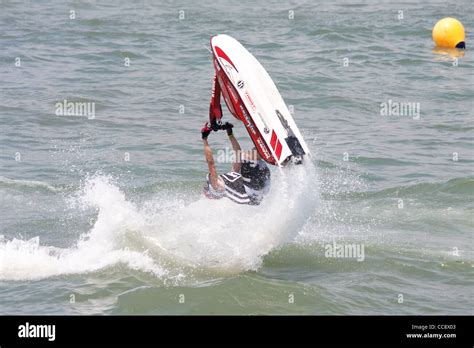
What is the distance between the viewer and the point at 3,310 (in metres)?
9.75

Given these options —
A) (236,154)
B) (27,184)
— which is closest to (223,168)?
(27,184)

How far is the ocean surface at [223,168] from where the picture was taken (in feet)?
34.5

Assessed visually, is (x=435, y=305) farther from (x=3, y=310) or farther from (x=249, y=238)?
(x=3, y=310)

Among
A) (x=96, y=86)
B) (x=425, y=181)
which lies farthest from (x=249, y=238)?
(x=96, y=86)

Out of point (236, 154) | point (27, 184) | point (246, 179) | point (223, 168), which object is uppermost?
point (236, 154)

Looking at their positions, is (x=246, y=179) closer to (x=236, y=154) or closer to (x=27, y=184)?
(x=236, y=154)

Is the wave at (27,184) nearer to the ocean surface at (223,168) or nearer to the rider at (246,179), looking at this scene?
the ocean surface at (223,168)

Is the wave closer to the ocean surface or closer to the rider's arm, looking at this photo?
the ocean surface

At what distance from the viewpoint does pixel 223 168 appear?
A: 15.9m

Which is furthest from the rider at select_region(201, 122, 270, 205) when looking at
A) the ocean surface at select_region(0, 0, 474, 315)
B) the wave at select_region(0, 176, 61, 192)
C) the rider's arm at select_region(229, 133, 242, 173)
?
the wave at select_region(0, 176, 61, 192)

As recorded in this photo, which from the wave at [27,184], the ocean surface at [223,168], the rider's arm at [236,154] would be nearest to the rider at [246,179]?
the rider's arm at [236,154]

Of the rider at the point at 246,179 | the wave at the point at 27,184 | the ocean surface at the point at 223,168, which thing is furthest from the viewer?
the wave at the point at 27,184

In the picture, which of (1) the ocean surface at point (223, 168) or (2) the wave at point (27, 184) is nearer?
(1) the ocean surface at point (223, 168)
